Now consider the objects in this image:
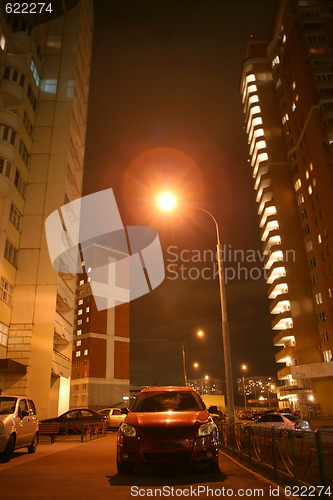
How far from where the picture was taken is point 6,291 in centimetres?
3033

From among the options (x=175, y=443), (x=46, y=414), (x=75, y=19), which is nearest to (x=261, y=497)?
(x=175, y=443)

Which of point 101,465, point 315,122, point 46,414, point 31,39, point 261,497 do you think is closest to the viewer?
point 261,497

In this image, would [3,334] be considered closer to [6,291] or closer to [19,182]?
[6,291]

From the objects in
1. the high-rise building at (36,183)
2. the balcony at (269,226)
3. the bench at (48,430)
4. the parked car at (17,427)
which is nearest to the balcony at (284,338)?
the balcony at (269,226)

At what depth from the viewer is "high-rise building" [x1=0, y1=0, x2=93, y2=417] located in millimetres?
29891

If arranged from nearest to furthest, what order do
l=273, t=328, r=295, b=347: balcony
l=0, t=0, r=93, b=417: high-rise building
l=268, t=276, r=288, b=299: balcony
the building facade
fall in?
1. l=0, t=0, r=93, b=417: high-rise building
2. l=273, t=328, r=295, b=347: balcony
3. l=268, t=276, r=288, b=299: balcony
4. the building facade

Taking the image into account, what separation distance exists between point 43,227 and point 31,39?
722 inches

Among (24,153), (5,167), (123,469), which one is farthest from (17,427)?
(24,153)

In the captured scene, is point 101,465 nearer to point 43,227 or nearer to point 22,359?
point 22,359

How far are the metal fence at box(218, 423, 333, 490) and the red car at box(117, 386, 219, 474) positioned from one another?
125cm

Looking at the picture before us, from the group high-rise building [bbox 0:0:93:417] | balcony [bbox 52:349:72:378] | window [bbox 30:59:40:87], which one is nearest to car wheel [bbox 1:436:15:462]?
high-rise building [bbox 0:0:93:417]

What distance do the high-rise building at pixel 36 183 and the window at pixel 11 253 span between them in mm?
77

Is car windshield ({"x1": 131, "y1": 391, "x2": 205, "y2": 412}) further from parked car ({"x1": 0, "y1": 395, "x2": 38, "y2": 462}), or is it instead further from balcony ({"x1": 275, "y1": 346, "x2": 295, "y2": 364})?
balcony ({"x1": 275, "y1": 346, "x2": 295, "y2": 364})

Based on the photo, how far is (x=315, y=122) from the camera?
60.7 meters
